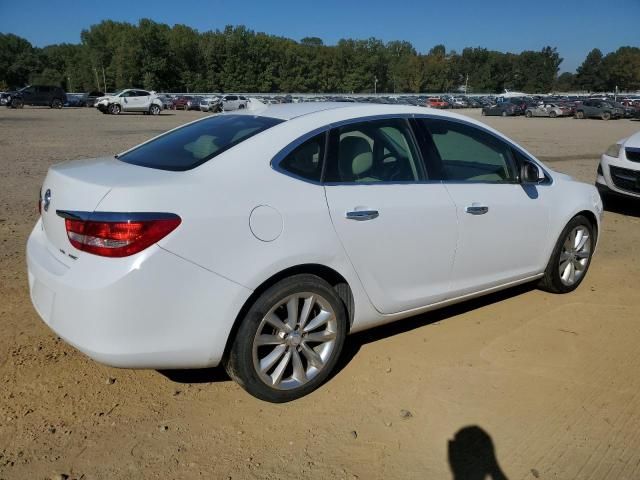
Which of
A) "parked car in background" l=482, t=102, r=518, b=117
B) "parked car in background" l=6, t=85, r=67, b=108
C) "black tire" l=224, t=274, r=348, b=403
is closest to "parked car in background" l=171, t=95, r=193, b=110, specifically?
"parked car in background" l=6, t=85, r=67, b=108

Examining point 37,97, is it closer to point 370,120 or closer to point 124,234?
point 370,120

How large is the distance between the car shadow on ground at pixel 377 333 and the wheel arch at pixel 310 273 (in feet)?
1.58

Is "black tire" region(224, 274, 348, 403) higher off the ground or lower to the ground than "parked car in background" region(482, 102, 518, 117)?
higher

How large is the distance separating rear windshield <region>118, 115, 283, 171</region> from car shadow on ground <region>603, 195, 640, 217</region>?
6601 mm

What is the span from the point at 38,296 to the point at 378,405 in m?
1.92

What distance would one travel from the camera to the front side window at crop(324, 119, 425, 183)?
10.7 feet

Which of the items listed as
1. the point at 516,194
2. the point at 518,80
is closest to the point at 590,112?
the point at 516,194

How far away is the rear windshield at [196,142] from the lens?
3086 millimetres

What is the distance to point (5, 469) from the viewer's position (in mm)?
2541

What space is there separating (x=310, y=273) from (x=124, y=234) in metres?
1.01

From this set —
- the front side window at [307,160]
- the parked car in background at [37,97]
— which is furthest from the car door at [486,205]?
the parked car in background at [37,97]

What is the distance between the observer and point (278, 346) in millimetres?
3047

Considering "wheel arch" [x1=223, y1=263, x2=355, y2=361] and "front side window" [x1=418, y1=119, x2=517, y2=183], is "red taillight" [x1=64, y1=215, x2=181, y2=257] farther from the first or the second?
"front side window" [x1=418, y1=119, x2=517, y2=183]

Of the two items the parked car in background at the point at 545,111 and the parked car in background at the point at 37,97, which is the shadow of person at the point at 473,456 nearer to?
the parked car in background at the point at 37,97
